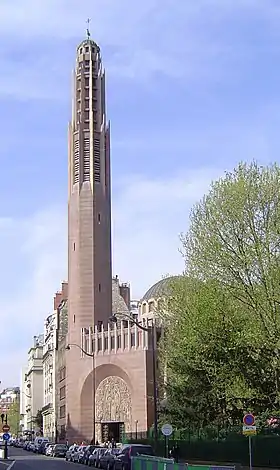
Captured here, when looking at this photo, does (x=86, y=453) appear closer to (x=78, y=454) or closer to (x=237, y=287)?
(x=78, y=454)

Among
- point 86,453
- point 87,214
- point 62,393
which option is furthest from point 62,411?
point 86,453

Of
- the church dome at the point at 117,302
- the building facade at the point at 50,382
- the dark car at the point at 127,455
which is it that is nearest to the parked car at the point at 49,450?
the church dome at the point at 117,302

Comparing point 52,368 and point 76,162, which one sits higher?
point 76,162

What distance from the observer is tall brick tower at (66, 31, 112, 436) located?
93.2 meters

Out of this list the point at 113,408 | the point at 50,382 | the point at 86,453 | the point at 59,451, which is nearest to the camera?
the point at 86,453

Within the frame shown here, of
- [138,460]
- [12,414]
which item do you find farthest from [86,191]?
[12,414]

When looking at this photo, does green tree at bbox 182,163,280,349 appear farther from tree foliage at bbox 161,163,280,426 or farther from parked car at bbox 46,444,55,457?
parked car at bbox 46,444,55,457

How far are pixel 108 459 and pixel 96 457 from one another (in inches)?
252

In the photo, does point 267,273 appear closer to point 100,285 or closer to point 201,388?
point 201,388

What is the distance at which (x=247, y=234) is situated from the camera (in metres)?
35.8

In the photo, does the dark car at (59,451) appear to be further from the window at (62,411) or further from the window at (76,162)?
the window at (76,162)

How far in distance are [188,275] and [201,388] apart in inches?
458

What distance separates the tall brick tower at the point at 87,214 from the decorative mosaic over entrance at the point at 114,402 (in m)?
3.24

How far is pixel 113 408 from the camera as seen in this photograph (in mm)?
88625
